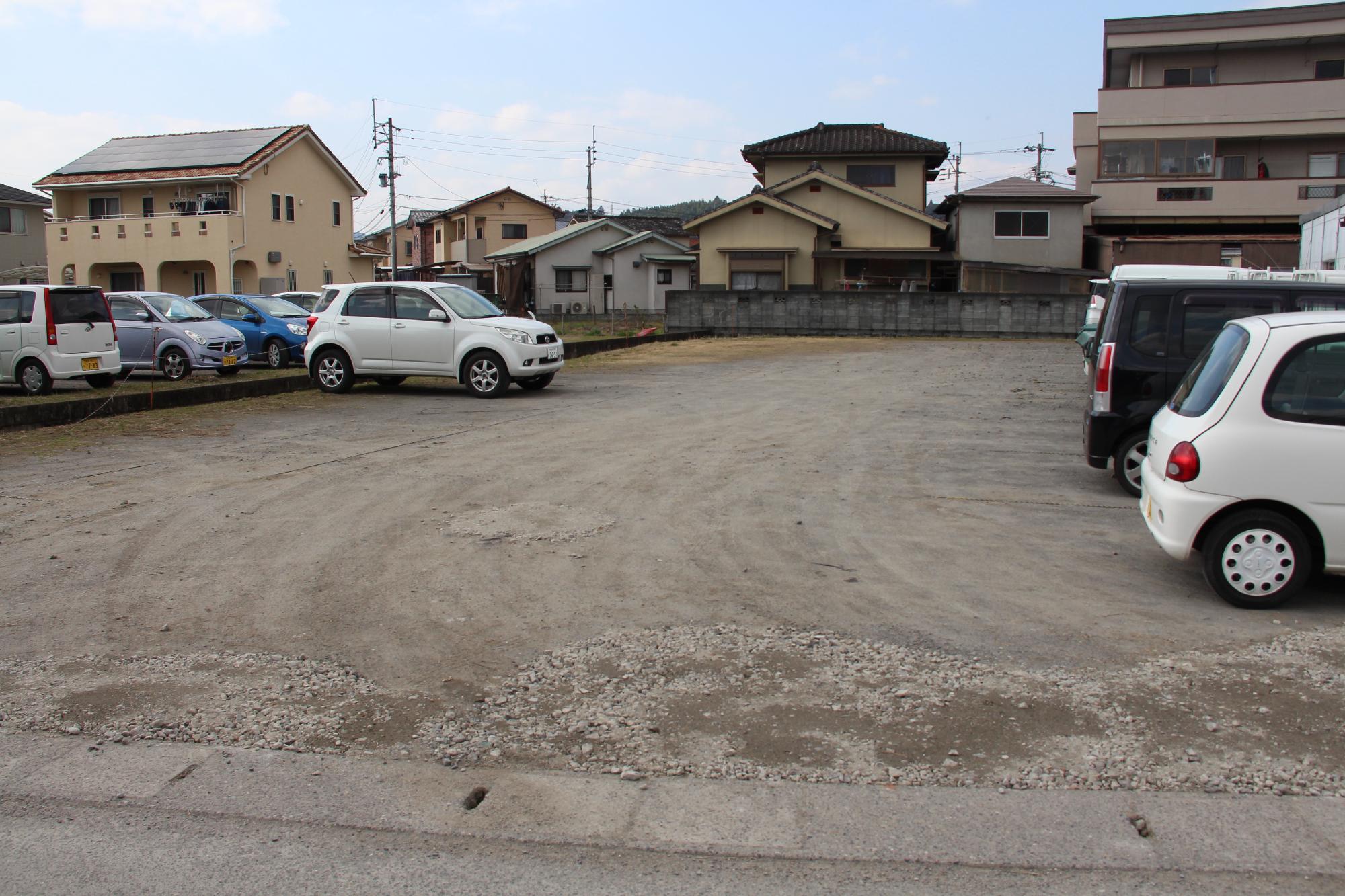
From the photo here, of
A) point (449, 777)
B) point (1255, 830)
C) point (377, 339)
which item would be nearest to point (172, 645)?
point (449, 777)

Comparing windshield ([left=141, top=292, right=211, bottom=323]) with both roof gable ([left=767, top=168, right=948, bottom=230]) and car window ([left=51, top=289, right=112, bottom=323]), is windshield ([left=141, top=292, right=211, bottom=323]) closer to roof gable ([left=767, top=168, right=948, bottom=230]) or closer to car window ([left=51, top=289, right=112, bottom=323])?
car window ([left=51, top=289, right=112, bottom=323])

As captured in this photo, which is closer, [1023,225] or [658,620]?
[658,620]

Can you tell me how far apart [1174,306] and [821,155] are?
1347 inches

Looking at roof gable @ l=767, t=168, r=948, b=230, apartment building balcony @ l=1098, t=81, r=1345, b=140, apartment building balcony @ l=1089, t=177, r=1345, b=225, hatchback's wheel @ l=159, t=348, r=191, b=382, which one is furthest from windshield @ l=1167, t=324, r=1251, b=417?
apartment building balcony @ l=1098, t=81, r=1345, b=140

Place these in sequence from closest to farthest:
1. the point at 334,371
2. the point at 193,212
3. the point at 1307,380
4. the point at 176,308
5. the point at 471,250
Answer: the point at 1307,380 → the point at 334,371 → the point at 176,308 → the point at 193,212 → the point at 471,250

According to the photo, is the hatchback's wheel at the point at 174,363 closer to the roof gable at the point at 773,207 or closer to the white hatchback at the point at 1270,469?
the white hatchback at the point at 1270,469

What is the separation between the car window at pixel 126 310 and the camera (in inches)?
680

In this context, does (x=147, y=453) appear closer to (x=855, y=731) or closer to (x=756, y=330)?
(x=855, y=731)

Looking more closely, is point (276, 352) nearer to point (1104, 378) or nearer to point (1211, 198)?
point (1104, 378)

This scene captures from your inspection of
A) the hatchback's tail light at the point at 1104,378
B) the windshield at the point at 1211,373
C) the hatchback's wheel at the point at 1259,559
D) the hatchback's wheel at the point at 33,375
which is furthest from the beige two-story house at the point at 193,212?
the hatchback's wheel at the point at 1259,559

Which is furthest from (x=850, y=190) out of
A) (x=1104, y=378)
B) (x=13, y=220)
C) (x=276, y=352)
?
(x=13, y=220)

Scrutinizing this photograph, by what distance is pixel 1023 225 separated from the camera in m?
36.1

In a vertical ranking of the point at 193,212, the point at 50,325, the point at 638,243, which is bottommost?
the point at 50,325

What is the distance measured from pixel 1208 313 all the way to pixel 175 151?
136 ft
